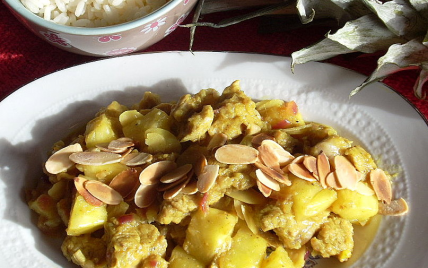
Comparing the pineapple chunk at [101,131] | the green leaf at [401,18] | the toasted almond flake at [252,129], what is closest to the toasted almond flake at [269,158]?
the toasted almond flake at [252,129]

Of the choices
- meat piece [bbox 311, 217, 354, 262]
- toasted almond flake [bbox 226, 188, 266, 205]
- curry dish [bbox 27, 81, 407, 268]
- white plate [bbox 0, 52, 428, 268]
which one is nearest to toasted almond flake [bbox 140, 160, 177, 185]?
curry dish [bbox 27, 81, 407, 268]

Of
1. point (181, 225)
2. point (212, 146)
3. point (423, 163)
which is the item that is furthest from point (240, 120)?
point (423, 163)

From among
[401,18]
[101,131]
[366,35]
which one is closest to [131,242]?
[101,131]

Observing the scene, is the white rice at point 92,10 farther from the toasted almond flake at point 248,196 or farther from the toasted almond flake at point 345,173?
the toasted almond flake at point 345,173

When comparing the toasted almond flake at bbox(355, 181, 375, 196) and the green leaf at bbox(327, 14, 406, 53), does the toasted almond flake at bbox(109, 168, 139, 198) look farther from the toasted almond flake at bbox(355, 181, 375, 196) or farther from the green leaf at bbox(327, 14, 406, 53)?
the green leaf at bbox(327, 14, 406, 53)

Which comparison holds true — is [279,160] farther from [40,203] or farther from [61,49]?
[61,49]
